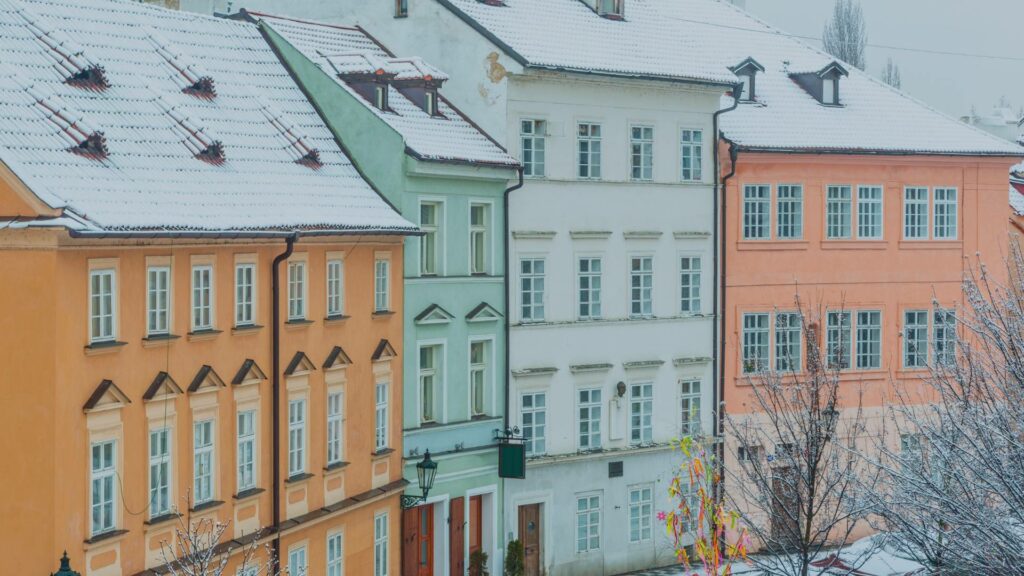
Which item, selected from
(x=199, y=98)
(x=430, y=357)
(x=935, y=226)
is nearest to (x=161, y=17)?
(x=199, y=98)

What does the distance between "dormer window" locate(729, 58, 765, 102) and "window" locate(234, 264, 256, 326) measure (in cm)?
1860

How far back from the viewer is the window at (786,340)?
45.6m

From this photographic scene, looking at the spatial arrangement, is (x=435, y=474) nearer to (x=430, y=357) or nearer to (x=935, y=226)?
(x=430, y=357)

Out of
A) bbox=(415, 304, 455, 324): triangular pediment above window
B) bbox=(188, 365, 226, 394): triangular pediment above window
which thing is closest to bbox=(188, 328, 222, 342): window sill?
bbox=(188, 365, 226, 394): triangular pediment above window

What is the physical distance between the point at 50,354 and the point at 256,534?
6182 mm

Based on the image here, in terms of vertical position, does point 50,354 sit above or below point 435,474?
above

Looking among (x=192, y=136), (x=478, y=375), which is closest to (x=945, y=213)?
(x=478, y=375)

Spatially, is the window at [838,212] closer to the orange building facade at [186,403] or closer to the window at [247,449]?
the orange building facade at [186,403]

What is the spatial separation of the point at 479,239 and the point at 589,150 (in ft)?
→ 12.4

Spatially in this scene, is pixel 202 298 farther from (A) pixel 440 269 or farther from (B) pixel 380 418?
(A) pixel 440 269

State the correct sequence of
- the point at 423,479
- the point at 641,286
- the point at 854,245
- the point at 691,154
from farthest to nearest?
the point at 854,245 → the point at 691,154 → the point at 641,286 → the point at 423,479

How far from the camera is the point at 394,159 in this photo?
36.6m

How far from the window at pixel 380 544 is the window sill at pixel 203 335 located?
6.84 m

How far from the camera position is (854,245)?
47.0m
